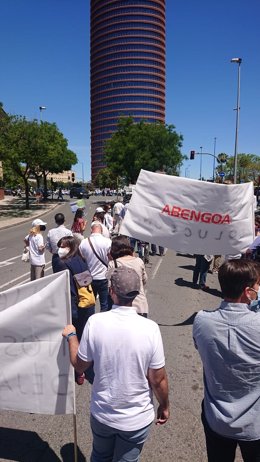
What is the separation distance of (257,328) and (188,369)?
300 cm

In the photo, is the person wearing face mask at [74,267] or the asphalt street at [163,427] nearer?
the asphalt street at [163,427]

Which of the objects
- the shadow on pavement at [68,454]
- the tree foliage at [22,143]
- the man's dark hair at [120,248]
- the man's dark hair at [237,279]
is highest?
the tree foliage at [22,143]

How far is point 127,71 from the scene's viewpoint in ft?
447

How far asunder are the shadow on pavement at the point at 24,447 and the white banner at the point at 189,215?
247cm

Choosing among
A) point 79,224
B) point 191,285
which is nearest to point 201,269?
point 191,285

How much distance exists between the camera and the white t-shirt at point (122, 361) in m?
2.16

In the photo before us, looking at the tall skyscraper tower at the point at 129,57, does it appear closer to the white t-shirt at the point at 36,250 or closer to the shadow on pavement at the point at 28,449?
the white t-shirt at the point at 36,250

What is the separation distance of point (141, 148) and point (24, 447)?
38.6 metres

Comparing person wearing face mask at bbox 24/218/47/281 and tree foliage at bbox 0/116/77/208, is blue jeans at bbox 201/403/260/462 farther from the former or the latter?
tree foliage at bbox 0/116/77/208

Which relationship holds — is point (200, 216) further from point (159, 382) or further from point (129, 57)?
point (129, 57)

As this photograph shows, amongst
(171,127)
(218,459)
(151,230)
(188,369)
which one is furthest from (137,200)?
(171,127)

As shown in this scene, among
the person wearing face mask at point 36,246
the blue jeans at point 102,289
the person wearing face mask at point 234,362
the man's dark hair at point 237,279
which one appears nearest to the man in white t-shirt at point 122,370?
the person wearing face mask at point 234,362

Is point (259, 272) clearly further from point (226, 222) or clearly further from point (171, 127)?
point (171, 127)

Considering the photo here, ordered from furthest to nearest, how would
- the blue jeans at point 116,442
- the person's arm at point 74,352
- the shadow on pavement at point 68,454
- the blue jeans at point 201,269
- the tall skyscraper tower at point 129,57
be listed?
the tall skyscraper tower at point 129,57, the blue jeans at point 201,269, the shadow on pavement at point 68,454, the person's arm at point 74,352, the blue jeans at point 116,442
